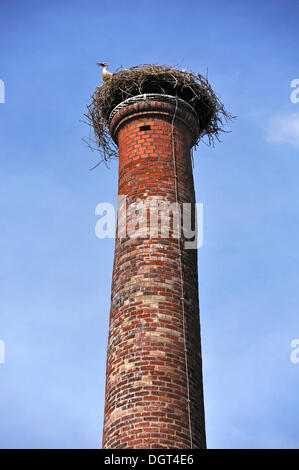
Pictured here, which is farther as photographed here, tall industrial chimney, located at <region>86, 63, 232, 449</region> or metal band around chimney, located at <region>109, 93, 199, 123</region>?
metal band around chimney, located at <region>109, 93, 199, 123</region>

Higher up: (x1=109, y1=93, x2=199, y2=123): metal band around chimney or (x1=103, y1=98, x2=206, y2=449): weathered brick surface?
(x1=109, y1=93, x2=199, y2=123): metal band around chimney

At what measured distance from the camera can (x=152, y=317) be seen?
33.8 feet

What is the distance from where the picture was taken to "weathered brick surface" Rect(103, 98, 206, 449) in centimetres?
948

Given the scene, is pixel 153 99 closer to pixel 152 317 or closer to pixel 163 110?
pixel 163 110

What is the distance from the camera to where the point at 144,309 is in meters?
10.4

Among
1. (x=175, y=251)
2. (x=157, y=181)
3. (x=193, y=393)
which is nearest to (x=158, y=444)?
(x=193, y=393)

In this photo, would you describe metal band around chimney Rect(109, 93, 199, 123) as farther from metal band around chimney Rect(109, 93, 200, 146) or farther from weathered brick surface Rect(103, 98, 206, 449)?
weathered brick surface Rect(103, 98, 206, 449)

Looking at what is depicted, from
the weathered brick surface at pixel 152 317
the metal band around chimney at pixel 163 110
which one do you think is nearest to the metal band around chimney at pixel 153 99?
the metal band around chimney at pixel 163 110

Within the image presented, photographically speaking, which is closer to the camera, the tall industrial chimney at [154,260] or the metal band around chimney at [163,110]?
the tall industrial chimney at [154,260]

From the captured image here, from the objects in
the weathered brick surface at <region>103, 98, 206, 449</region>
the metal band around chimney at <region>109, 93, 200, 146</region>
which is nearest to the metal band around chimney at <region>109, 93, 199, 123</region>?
the metal band around chimney at <region>109, 93, 200, 146</region>

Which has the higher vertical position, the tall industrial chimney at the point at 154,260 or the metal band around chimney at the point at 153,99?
the metal band around chimney at the point at 153,99

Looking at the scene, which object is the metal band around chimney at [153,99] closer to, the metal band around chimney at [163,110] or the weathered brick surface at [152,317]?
the metal band around chimney at [163,110]

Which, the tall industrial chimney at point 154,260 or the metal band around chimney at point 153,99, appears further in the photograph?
the metal band around chimney at point 153,99

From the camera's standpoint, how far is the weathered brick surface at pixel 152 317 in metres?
9.48
